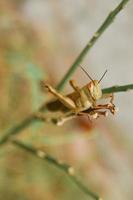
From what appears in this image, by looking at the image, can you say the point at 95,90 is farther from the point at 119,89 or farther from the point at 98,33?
the point at 98,33

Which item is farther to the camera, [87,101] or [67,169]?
[67,169]

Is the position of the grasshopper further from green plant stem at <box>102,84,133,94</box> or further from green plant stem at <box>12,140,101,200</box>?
green plant stem at <box>12,140,101,200</box>

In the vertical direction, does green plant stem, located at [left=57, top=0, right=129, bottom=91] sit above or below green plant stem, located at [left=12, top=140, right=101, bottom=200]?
above

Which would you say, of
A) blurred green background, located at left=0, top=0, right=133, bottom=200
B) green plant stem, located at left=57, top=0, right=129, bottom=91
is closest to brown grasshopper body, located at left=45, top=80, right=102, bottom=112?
green plant stem, located at left=57, top=0, right=129, bottom=91

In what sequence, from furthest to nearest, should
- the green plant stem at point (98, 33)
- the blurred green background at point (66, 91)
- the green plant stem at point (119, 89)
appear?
the blurred green background at point (66, 91), the green plant stem at point (98, 33), the green plant stem at point (119, 89)

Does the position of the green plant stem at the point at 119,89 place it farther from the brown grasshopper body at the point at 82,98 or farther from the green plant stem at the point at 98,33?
the green plant stem at the point at 98,33

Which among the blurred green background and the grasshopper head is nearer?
the grasshopper head

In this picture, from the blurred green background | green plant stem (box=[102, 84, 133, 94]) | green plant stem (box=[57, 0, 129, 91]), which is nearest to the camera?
green plant stem (box=[102, 84, 133, 94])

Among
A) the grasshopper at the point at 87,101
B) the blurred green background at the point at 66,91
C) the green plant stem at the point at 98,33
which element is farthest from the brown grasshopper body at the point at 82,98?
the blurred green background at the point at 66,91

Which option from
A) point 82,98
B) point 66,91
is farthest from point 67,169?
point 66,91
